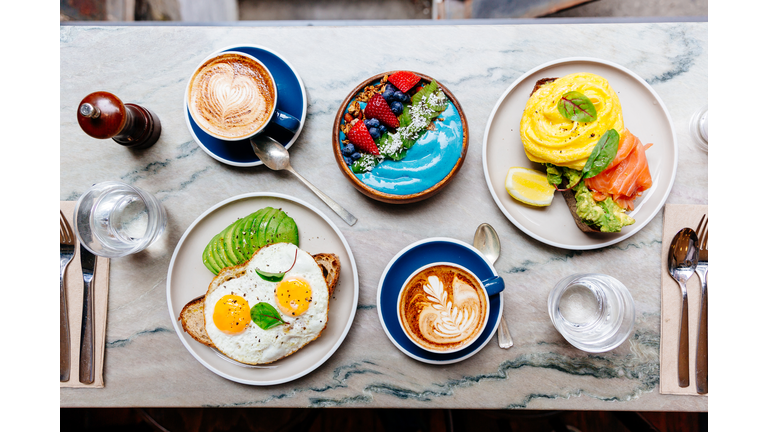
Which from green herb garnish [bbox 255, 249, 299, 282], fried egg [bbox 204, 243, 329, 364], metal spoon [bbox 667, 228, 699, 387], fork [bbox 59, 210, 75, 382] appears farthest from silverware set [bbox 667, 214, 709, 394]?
fork [bbox 59, 210, 75, 382]

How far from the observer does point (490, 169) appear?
1913mm

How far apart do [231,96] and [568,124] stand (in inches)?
61.3

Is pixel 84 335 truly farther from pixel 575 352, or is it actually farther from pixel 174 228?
pixel 575 352

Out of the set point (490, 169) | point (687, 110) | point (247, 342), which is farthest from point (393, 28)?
point (247, 342)

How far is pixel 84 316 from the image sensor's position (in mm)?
1905

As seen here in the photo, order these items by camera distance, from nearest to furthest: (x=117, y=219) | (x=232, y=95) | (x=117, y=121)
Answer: (x=117, y=121), (x=232, y=95), (x=117, y=219)

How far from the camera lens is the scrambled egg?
1.74 metres

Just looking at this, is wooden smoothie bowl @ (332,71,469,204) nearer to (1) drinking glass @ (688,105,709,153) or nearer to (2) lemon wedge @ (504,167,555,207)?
(2) lemon wedge @ (504,167,555,207)

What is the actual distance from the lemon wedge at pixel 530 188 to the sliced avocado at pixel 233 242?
1327 millimetres

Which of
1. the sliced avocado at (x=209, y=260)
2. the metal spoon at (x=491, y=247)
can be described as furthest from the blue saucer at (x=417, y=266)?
the sliced avocado at (x=209, y=260)

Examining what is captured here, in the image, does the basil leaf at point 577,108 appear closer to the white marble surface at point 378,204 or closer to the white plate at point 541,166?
the white plate at point 541,166

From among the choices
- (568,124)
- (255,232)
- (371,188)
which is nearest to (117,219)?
(255,232)

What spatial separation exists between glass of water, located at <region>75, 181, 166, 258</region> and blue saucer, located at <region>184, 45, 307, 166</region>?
39 centimetres

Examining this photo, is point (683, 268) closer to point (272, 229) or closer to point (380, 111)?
point (380, 111)
